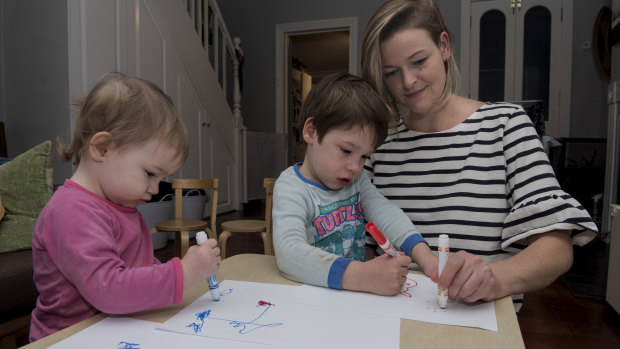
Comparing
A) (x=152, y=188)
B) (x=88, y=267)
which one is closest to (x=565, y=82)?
(x=152, y=188)

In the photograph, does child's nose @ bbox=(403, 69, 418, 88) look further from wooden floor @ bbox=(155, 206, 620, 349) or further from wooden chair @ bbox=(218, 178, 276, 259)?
wooden floor @ bbox=(155, 206, 620, 349)

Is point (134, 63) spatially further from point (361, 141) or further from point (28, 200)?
point (361, 141)

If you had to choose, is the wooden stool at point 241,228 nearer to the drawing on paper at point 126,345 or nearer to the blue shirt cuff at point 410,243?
the blue shirt cuff at point 410,243

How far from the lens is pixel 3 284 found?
4.50 ft

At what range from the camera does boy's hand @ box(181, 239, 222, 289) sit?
0.56 meters

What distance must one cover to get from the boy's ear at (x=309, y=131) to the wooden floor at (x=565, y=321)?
1469 mm

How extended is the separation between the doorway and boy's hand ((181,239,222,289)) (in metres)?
3.46

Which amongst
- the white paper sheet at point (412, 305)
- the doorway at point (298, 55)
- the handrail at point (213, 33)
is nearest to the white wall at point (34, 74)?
the handrail at point (213, 33)

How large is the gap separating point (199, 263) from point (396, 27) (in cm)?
64

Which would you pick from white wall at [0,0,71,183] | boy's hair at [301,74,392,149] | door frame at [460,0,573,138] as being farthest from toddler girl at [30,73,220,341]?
door frame at [460,0,573,138]

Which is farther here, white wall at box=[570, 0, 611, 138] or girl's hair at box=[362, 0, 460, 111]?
white wall at box=[570, 0, 611, 138]

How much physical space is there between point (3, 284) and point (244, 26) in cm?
510

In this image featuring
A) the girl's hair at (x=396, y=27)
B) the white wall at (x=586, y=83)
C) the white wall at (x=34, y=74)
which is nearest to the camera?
the girl's hair at (x=396, y=27)

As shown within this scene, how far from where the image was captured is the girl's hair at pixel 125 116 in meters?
0.60
